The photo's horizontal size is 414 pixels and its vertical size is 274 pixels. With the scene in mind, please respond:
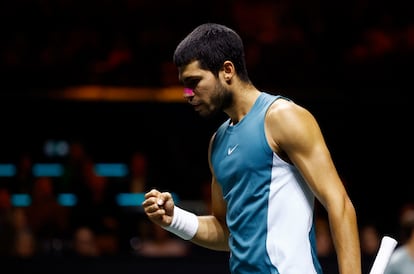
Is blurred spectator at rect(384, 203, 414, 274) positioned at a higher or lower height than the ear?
lower

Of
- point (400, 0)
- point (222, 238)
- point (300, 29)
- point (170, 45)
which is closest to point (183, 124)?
point (170, 45)

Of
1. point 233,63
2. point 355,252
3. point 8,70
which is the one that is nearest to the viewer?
point 355,252

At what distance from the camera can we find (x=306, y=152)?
2807 millimetres

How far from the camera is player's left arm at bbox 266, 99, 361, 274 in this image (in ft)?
8.97

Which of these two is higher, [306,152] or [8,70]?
[8,70]

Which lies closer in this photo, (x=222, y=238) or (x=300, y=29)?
(x=222, y=238)

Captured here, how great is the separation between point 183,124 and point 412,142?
1.92 meters

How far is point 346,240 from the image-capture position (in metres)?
2.74

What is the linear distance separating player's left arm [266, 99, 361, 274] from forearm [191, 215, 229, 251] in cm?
57

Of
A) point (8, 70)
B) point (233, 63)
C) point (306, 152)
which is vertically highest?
point (8, 70)

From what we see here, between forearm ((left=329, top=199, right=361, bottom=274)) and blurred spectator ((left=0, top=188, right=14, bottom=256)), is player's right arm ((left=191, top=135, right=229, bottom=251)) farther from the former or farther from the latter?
blurred spectator ((left=0, top=188, right=14, bottom=256))

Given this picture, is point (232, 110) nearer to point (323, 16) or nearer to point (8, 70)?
point (8, 70)

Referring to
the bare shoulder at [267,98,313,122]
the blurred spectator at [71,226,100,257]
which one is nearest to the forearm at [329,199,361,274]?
the bare shoulder at [267,98,313,122]

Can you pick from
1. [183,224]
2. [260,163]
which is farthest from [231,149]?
[183,224]
